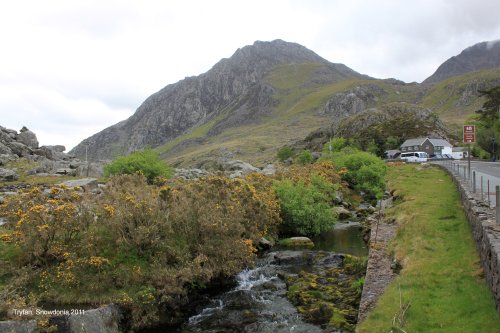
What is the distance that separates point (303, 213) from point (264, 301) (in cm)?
1676

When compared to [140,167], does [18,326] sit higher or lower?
lower

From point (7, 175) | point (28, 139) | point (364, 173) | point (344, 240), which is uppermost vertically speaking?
point (28, 139)

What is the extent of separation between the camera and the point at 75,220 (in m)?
20.3

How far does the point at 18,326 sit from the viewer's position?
15188 mm

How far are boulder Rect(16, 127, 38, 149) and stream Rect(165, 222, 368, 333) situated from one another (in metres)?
50.7

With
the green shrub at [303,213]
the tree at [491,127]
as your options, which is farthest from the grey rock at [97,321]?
the tree at [491,127]

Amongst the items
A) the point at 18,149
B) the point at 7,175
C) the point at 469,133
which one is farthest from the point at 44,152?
the point at 469,133

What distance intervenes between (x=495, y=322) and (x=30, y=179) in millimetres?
44436

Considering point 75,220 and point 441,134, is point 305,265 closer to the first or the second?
point 75,220

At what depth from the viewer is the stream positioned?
19547 millimetres

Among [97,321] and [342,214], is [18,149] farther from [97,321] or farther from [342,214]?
[97,321]

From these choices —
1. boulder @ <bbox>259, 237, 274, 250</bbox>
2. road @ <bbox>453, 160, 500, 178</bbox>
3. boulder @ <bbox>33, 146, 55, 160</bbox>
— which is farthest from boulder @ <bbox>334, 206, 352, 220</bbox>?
boulder @ <bbox>33, 146, 55, 160</bbox>

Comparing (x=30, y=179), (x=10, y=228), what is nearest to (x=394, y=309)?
(x=10, y=228)

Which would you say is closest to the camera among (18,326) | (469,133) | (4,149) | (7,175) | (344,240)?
(18,326)
